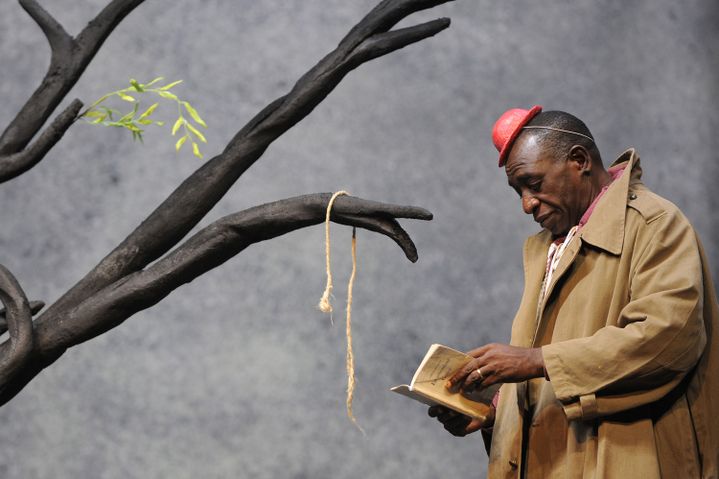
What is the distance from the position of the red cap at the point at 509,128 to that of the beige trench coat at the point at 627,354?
21 cm

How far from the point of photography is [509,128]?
2.12 metres

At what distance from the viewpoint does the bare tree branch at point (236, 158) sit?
2.33m

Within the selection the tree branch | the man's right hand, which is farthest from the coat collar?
the tree branch

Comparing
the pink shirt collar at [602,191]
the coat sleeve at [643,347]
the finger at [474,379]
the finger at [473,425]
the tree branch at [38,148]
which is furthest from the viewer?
the tree branch at [38,148]

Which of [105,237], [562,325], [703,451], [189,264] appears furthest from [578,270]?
[105,237]

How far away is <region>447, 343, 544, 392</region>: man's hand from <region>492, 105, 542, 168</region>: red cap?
1.34 feet

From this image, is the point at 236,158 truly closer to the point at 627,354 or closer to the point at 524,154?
the point at 524,154

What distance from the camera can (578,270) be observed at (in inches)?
79.0

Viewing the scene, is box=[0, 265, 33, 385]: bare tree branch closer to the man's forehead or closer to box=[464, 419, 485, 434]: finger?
box=[464, 419, 485, 434]: finger

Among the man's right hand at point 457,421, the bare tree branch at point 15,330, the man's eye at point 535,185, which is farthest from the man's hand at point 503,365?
the bare tree branch at point 15,330

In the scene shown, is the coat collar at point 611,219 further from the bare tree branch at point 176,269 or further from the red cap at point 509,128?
the bare tree branch at point 176,269

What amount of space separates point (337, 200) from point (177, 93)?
129 cm

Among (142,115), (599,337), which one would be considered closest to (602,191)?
(599,337)

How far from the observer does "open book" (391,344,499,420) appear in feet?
6.21
